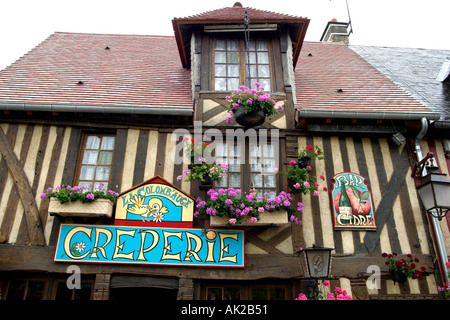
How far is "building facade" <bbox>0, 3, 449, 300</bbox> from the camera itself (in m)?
4.80

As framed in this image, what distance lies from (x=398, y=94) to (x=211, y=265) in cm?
405

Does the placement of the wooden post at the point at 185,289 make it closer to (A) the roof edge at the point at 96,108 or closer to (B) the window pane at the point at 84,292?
(B) the window pane at the point at 84,292

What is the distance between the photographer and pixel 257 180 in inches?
208

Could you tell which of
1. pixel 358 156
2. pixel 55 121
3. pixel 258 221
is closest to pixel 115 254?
pixel 258 221

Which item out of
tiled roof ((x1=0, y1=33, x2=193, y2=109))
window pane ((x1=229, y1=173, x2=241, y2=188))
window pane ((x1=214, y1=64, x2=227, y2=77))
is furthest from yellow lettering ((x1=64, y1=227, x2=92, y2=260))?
window pane ((x1=214, y1=64, x2=227, y2=77))

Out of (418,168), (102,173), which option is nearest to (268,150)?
(418,168)

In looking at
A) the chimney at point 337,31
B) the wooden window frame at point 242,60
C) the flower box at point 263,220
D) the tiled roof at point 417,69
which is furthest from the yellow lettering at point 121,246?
the chimney at point 337,31

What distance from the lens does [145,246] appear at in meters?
4.73

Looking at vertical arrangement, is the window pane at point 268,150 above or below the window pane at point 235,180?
above

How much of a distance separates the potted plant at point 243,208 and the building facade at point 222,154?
0.85 ft

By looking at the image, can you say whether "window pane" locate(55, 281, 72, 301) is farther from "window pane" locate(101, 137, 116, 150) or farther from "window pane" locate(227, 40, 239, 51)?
"window pane" locate(227, 40, 239, 51)

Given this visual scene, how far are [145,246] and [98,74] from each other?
334cm

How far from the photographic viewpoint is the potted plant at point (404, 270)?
468cm
